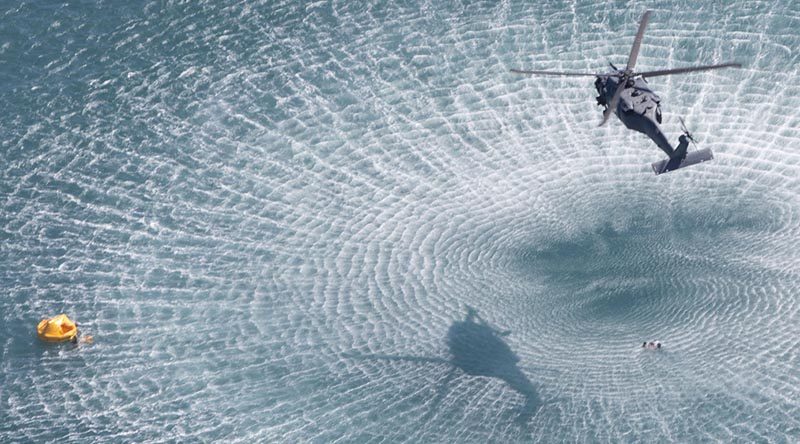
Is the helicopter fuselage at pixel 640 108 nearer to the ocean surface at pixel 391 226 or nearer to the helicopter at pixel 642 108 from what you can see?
the helicopter at pixel 642 108

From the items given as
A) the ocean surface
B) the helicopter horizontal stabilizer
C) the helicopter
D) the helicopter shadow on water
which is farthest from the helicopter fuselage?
the helicopter shadow on water

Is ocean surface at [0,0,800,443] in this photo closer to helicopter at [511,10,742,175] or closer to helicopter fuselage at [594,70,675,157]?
helicopter at [511,10,742,175]

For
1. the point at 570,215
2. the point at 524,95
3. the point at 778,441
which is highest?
the point at 524,95

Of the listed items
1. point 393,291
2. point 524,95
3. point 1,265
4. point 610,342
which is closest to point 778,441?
point 610,342

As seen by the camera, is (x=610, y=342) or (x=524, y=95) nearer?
(x=610, y=342)

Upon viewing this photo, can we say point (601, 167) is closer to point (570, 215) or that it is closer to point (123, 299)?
point (570, 215)

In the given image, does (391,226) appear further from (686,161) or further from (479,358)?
(686,161)
